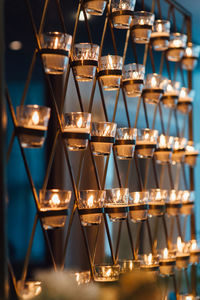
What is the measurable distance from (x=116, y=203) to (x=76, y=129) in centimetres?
33

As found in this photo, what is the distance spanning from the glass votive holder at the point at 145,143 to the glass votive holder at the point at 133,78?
16cm

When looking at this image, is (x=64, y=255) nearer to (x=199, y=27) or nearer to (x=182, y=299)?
(x=182, y=299)

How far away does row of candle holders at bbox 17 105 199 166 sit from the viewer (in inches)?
63.4

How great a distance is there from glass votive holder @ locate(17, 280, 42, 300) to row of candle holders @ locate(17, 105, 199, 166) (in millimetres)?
409

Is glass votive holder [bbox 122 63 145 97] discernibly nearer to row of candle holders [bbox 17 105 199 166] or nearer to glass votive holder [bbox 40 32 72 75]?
row of candle holders [bbox 17 105 199 166]

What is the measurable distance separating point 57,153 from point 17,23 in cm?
47

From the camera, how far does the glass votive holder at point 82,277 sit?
183 cm

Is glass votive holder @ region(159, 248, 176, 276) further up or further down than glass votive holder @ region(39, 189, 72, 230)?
further down

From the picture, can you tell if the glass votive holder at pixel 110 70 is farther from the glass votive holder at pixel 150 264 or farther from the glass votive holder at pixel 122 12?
the glass votive holder at pixel 150 264

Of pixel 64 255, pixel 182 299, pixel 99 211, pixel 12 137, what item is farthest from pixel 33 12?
pixel 182 299

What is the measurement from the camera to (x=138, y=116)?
2543 mm

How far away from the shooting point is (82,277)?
72.9 inches

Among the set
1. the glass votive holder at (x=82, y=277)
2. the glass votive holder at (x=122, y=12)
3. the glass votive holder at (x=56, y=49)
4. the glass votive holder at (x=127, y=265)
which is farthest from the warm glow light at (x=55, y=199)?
the glass votive holder at (x=122, y=12)

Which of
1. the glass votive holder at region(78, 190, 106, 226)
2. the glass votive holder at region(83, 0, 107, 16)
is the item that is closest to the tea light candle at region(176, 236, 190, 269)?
the glass votive holder at region(78, 190, 106, 226)
